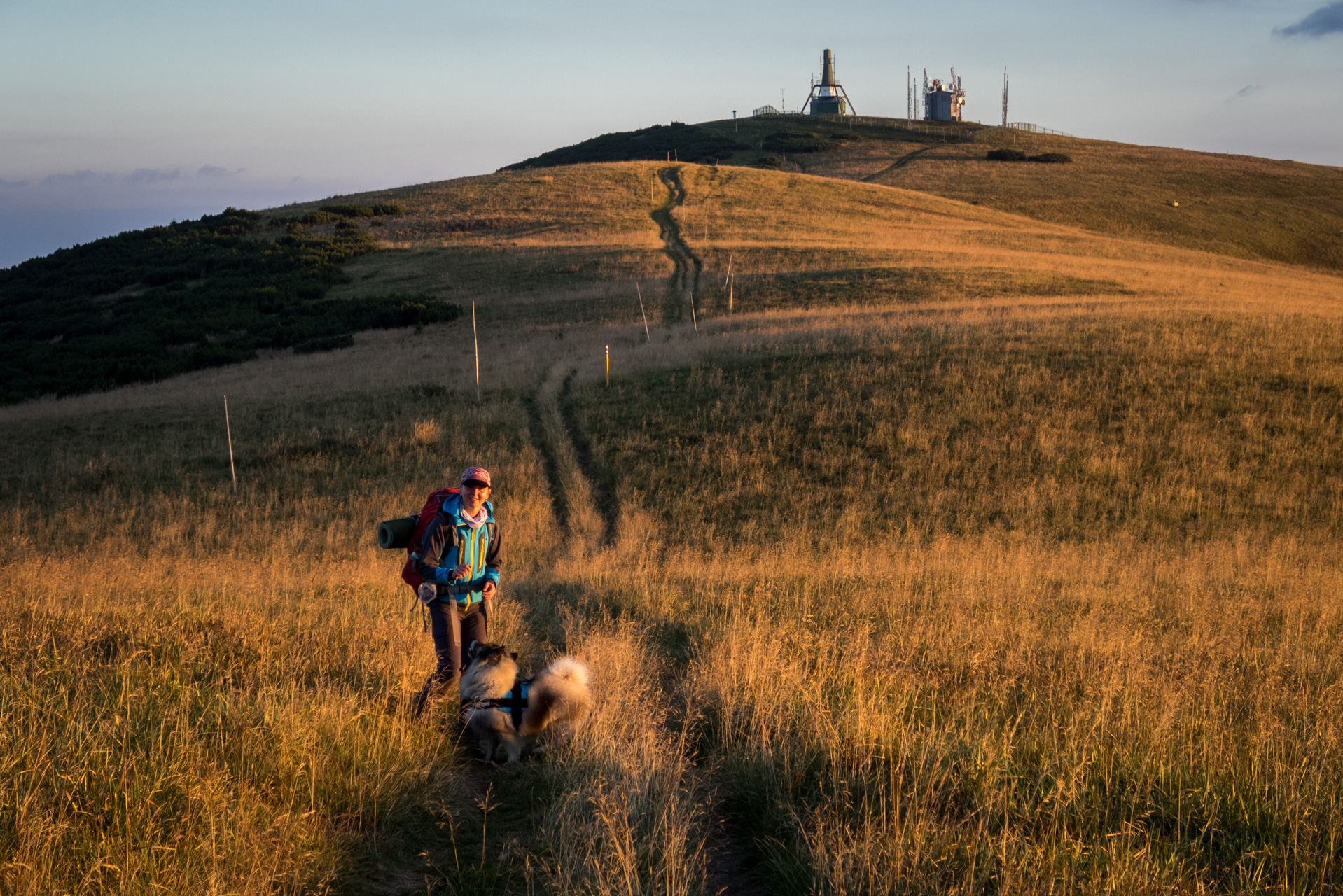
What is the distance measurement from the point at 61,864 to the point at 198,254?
61515 mm

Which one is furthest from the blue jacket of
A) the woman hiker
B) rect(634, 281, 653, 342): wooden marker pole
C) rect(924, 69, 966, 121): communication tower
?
rect(924, 69, 966, 121): communication tower

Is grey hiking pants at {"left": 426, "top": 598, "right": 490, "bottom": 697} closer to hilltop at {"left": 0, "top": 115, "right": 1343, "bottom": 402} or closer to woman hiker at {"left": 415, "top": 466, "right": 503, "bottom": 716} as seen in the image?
woman hiker at {"left": 415, "top": 466, "right": 503, "bottom": 716}

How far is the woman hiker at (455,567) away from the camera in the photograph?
521 centimetres

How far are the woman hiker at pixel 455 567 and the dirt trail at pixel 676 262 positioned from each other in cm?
2864

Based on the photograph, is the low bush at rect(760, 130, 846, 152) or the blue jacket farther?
the low bush at rect(760, 130, 846, 152)

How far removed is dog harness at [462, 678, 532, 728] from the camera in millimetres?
4941

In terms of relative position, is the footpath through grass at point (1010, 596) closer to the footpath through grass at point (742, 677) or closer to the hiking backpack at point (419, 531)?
the footpath through grass at point (742, 677)

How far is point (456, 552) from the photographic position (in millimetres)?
5297

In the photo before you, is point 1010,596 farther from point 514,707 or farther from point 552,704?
point 514,707

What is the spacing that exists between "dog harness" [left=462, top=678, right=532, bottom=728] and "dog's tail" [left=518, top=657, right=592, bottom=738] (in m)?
0.03

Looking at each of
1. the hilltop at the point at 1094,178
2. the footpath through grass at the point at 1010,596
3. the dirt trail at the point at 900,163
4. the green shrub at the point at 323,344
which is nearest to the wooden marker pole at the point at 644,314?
the footpath through grass at the point at 1010,596

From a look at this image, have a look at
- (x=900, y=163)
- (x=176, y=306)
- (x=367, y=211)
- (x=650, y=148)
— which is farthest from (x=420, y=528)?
(x=650, y=148)

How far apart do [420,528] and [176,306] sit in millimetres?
46900

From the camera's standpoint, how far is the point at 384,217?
65.1 m
